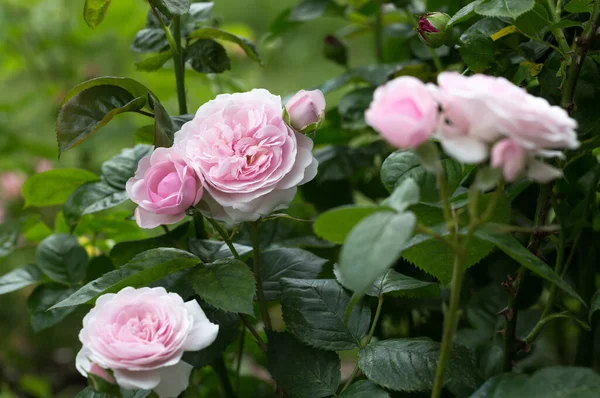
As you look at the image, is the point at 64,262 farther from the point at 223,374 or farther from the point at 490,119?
the point at 490,119

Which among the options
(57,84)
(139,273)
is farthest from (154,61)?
(57,84)

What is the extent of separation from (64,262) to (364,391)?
1.28 feet

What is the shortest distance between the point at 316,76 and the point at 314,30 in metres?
0.19

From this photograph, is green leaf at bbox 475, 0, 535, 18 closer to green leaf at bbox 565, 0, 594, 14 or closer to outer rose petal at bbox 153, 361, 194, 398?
green leaf at bbox 565, 0, 594, 14

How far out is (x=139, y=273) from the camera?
49 centimetres

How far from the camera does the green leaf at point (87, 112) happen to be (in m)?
0.54

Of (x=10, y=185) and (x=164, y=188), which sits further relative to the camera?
(x=10, y=185)

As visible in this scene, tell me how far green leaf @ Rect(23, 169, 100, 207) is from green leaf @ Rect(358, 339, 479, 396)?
1.27 ft

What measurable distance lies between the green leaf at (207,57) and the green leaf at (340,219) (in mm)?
311

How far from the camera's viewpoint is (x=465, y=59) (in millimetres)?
577

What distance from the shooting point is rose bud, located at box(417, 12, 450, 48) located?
0.56m

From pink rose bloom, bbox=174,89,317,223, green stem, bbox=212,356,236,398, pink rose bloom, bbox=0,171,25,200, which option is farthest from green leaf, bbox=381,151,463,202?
pink rose bloom, bbox=0,171,25,200

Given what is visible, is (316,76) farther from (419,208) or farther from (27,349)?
(419,208)

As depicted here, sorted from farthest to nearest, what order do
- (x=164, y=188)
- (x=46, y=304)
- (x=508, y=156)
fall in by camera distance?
1. (x=46, y=304)
2. (x=164, y=188)
3. (x=508, y=156)
